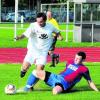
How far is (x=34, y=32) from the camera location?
14.0 m

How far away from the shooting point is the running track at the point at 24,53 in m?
23.5

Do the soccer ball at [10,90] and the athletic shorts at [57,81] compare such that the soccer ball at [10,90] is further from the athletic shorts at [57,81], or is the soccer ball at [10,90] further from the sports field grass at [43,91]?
the athletic shorts at [57,81]

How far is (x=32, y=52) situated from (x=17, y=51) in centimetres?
1316

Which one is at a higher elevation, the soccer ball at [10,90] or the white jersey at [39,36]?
the white jersey at [39,36]

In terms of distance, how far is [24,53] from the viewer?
26.3m

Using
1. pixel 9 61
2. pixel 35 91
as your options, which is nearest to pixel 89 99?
pixel 35 91

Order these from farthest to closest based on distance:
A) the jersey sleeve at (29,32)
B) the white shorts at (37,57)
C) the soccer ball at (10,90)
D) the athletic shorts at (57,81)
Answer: the white shorts at (37,57) < the jersey sleeve at (29,32) < the athletic shorts at (57,81) < the soccer ball at (10,90)

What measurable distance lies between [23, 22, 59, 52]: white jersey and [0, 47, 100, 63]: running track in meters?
8.49

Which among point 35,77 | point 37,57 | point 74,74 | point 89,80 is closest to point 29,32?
point 37,57

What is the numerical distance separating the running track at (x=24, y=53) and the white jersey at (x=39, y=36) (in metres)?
8.49

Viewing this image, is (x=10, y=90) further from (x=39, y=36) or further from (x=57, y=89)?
(x=39, y=36)

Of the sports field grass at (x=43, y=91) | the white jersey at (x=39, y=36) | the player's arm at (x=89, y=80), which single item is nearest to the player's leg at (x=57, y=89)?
the sports field grass at (x=43, y=91)

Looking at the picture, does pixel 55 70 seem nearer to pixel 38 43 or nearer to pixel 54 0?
pixel 38 43

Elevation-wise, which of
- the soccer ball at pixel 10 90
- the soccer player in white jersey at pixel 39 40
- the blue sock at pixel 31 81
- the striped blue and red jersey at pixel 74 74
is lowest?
the soccer ball at pixel 10 90
